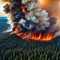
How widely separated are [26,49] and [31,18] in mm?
600

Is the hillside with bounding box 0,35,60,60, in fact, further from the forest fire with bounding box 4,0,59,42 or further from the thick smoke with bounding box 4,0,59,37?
the thick smoke with bounding box 4,0,59,37

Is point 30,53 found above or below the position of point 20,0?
below

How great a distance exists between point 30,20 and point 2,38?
63 centimetres

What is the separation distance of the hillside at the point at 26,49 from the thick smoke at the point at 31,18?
0.24m

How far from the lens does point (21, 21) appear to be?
611 centimetres

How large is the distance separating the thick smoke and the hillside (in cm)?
24

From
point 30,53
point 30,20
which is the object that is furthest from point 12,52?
point 30,20

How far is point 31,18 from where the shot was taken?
612 cm

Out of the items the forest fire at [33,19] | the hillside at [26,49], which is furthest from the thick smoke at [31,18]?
the hillside at [26,49]

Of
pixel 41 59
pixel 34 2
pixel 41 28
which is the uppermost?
pixel 34 2

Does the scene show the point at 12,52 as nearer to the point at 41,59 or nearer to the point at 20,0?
the point at 41,59

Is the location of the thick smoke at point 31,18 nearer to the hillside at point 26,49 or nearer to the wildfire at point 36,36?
the wildfire at point 36,36

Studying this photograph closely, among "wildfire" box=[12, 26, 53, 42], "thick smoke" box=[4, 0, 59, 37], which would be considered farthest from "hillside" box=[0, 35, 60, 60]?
"thick smoke" box=[4, 0, 59, 37]

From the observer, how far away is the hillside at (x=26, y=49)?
19.4ft
